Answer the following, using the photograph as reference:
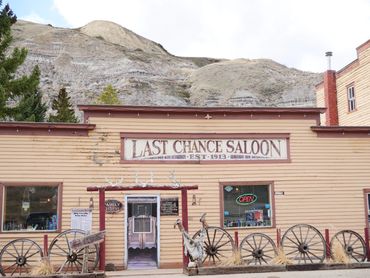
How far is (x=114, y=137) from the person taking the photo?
15.9 meters

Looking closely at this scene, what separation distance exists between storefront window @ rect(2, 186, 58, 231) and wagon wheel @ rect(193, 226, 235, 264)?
452cm

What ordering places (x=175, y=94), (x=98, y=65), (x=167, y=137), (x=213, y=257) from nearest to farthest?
1. (x=213, y=257)
2. (x=167, y=137)
3. (x=175, y=94)
4. (x=98, y=65)

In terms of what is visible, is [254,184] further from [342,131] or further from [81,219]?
[81,219]

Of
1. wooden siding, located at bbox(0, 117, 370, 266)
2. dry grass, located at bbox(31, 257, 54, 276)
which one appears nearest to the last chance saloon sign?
wooden siding, located at bbox(0, 117, 370, 266)

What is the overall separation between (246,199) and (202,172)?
1.66m

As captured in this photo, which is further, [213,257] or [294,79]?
[294,79]

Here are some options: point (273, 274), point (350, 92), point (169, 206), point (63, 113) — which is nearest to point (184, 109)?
point (169, 206)

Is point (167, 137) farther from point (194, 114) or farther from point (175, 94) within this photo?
point (175, 94)

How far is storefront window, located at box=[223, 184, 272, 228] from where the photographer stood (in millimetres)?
16078

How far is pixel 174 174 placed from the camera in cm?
1596

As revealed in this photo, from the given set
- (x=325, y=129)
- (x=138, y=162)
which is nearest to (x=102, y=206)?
(x=138, y=162)

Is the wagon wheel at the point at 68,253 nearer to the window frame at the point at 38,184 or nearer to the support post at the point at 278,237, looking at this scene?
the window frame at the point at 38,184

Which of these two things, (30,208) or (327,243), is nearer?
(30,208)

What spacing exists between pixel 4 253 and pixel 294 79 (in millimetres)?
76870
